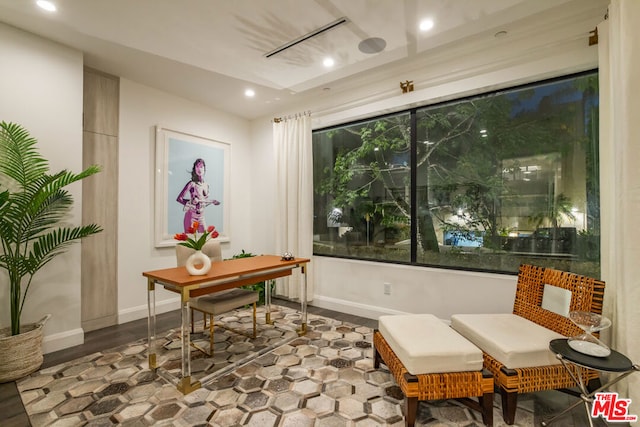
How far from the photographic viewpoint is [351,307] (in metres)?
3.80

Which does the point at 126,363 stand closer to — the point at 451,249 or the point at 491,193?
the point at 451,249

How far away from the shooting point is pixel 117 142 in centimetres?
346

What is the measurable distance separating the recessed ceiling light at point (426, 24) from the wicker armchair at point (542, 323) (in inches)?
87.1

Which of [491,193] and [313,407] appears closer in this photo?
[313,407]

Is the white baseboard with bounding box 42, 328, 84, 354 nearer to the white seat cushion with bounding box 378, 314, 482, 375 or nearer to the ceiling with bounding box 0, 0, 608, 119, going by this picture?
the ceiling with bounding box 0, 0, 608, 119

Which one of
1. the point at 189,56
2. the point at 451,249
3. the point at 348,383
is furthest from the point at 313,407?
the point at 189,56

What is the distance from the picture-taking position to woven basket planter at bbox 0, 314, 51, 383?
2219 millimetres

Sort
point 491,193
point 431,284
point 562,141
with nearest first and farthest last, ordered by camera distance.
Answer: point 562,141
point 491,193
point 431,284

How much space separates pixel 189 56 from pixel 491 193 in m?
3.41

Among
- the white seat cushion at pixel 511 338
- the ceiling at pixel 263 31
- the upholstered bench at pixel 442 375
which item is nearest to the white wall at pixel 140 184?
the ceiling at pixel 263 31

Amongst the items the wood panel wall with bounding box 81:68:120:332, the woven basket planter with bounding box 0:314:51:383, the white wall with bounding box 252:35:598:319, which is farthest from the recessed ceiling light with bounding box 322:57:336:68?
the woven basket planter with bounding box 0:314:51:383

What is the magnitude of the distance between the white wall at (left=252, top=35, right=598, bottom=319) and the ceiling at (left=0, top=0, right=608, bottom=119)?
0.21 meters

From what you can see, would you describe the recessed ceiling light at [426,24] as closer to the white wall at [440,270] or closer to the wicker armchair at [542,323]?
the white wall at [440,270]

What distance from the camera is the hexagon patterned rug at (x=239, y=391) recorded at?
5.96ft
